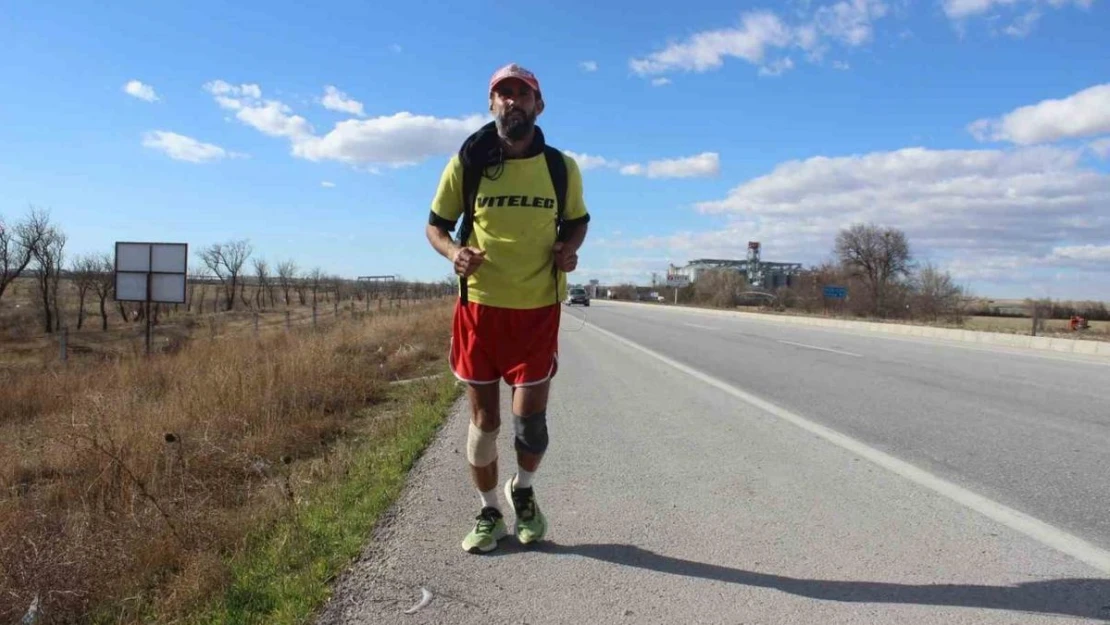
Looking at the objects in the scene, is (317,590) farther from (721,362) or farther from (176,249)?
(176,249)

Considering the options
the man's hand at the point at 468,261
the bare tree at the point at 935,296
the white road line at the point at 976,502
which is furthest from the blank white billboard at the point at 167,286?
the bare tree at the point at 935,296

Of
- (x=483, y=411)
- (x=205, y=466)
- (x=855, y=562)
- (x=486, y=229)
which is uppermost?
(x=486, y=229)

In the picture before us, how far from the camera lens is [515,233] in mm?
3178

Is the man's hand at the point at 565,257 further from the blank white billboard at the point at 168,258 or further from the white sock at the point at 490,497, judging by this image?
the blank white billboard at the point at 168,258

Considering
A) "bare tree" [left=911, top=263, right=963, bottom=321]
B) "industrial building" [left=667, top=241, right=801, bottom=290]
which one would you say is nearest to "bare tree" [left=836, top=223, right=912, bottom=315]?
"bare tree" [left=911, top=263, right=963, bottom=321]

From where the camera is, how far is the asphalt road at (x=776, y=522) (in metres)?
2.78

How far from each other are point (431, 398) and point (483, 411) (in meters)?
5.25

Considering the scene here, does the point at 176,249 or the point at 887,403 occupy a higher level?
the point at 176,249

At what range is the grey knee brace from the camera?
3.29m

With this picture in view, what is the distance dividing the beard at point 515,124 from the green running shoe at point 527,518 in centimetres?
160

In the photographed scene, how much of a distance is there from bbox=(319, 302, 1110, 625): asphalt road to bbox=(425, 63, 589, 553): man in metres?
0.50

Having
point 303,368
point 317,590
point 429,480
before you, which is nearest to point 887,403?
point 429,480

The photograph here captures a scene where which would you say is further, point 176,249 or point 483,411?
point 176,249

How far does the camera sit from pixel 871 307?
54.9 metres
